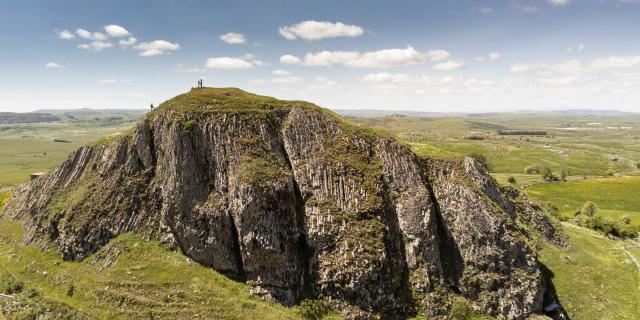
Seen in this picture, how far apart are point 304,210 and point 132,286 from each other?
24333 mm

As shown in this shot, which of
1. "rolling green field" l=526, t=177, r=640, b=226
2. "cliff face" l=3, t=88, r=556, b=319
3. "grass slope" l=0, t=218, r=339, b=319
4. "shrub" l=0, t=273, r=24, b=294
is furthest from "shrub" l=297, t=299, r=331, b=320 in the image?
"rolling green field" l=526, t=177, r=640, b=226

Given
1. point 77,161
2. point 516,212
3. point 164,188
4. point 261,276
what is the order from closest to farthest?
point 261,276
point 164,188
point 516,212
point 77,161

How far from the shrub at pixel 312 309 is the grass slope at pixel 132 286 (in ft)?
2.53

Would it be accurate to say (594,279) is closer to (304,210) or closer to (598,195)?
(304,210)

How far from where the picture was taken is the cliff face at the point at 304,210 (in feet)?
151

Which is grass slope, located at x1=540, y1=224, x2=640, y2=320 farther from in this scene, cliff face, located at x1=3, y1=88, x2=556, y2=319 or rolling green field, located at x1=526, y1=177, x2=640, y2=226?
rolling green field, located at x1=526, y1=177, x2=640, y2=226

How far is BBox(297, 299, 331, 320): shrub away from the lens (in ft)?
141

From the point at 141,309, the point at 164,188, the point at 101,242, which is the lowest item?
the point at 141,309

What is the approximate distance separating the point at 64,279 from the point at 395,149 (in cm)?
5172

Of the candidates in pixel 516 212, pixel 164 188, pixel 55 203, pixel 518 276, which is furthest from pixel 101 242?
pixel 516 212

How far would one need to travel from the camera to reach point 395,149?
5753 centimetres

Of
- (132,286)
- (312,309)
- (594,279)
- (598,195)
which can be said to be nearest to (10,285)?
(132,286)

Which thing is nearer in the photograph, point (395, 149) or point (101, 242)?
point (101, 242)

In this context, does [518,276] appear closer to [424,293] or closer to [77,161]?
[424,293]
